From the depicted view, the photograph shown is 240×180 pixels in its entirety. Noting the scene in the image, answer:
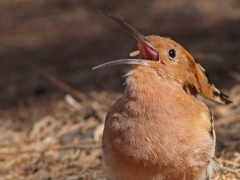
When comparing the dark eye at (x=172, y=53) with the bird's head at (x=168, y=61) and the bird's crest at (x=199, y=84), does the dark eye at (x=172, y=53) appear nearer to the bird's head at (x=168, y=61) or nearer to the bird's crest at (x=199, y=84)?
the bird's head at (x=168, y=61)

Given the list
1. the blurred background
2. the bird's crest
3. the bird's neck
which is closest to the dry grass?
the blurred background

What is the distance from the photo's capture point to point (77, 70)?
7.68 metres

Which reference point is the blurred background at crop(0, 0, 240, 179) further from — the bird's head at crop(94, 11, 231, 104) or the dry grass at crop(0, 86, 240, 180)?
the bird's head at crop(94, 11, 231, 104)

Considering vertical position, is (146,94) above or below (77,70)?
above

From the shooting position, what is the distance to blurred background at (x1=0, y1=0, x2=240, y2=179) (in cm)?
500

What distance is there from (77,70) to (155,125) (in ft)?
14.1

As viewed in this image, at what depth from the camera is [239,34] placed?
778cm

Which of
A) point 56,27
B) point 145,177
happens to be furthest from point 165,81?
point 56,27

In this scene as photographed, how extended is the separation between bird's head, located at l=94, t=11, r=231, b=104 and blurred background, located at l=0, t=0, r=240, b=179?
0.99 metres

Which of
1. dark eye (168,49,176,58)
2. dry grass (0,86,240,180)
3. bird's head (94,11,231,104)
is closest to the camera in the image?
bird's head (94,11,231,104)

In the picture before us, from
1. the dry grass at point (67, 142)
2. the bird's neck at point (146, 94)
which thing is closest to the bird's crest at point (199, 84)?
the bird's neck at point (146, 94)

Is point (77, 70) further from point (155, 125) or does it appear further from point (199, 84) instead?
point (155, 125)

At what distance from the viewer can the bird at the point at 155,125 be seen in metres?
3.47

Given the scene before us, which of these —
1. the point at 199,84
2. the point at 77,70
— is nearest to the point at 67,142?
the point at 199,84
